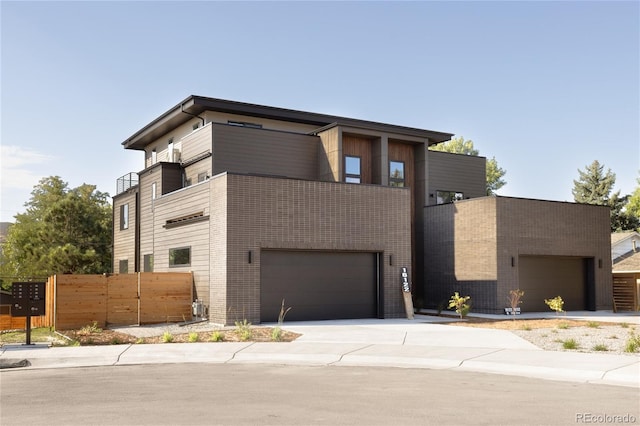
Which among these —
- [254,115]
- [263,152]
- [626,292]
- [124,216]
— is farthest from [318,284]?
[626,292]

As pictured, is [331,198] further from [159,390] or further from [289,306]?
[159,390]

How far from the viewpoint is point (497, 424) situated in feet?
27.2

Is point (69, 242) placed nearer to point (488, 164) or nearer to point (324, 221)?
point (324, 221)

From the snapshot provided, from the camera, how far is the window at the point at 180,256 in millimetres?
26984

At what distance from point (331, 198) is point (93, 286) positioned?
9636 mm

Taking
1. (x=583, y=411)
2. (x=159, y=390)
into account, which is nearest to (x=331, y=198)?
(x=159, y=390)

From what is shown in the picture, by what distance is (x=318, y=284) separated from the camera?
25312mm

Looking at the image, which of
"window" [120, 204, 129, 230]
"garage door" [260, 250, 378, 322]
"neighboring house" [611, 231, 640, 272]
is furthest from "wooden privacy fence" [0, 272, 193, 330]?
"neighboring house" [611, 231, 640, 272]

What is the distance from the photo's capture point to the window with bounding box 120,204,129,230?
3738 centimetres

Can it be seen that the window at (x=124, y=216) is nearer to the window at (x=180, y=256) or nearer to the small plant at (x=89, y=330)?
the window at (x=180, y=256)

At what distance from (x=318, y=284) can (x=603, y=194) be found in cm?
6007

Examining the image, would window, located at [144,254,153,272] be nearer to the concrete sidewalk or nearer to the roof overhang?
the roof overhang

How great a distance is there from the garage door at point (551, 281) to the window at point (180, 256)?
15.4 m

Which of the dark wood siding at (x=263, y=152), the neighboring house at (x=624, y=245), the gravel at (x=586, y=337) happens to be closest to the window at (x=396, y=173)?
the dark wood siding at (x=263, y=152)
